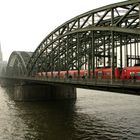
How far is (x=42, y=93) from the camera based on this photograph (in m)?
74.0

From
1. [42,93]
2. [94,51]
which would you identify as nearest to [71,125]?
[94,51]

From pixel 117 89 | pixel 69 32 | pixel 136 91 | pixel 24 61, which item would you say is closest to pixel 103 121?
pixel 117 89

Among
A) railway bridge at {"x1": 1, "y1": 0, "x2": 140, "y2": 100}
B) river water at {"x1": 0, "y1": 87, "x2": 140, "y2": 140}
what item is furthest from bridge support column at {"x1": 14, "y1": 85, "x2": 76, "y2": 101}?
river water at {"x1": 0, "y1": 87, "x2": 140, "y2": 140}

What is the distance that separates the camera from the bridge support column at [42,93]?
7270 cm

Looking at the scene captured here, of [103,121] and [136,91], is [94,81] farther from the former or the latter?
[103,121]

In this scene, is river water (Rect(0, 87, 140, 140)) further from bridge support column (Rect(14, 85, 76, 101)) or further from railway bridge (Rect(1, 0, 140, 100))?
bridge support column (Rect(14, 85, 76, 101))

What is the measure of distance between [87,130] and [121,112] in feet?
44.5

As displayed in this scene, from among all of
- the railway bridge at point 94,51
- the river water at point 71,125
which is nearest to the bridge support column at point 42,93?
the railway bridge at point 94,51

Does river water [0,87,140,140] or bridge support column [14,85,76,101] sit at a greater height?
bridge support column [14,85,76,101]

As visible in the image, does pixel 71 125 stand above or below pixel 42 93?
below

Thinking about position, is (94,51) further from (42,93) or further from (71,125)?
(42,93)

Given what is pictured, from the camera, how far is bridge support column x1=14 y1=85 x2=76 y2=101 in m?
72.7

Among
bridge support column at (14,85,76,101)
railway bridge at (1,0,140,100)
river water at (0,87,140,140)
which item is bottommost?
river water at (0,87,140,140)

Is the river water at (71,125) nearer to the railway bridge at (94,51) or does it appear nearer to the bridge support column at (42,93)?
the railway bridge at (94,51)
